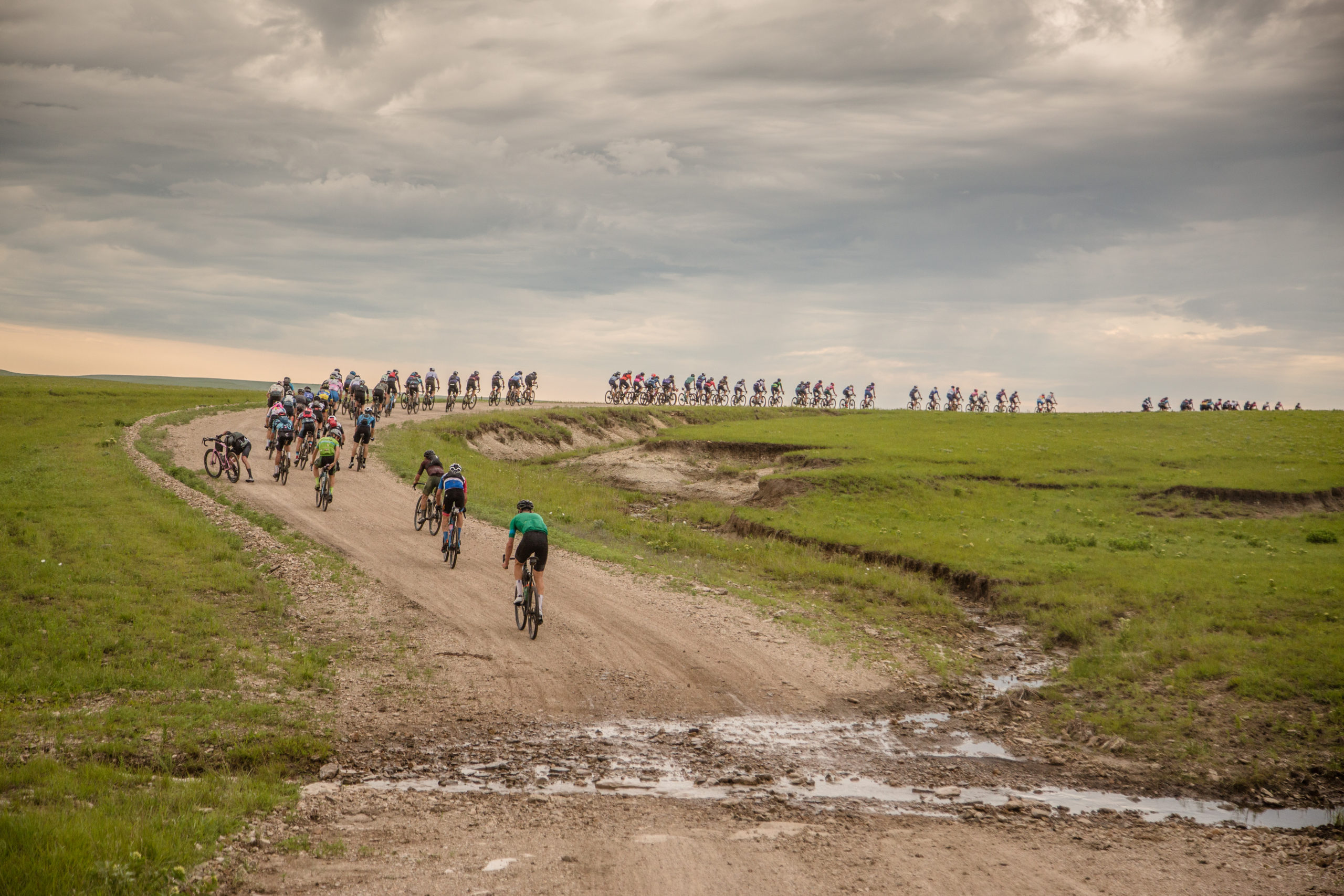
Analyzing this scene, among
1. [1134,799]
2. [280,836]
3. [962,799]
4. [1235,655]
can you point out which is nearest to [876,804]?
[962,799]

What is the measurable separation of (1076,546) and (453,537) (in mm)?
21357

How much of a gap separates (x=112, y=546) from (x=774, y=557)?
19870 millimetres

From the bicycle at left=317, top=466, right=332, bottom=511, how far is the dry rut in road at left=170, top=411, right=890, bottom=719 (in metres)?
0.55

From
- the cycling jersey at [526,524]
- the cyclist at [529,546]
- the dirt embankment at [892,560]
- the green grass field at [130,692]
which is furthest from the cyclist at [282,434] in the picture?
the dirt embankment at [892,560]

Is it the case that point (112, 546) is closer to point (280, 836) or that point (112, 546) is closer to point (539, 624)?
point (539, 624)

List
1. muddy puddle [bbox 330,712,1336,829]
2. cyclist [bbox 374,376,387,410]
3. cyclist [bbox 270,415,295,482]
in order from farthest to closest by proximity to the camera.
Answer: cyclist [bbox 374,376,387,410]
cyclist [bbox 270,415,295,482]
muddy puddle [bbox 330,712,1336,829]

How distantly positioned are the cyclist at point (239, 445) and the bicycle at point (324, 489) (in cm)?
428

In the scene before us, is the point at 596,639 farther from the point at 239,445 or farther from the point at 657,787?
the point at 239,445

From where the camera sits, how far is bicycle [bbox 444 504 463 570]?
22719 mm

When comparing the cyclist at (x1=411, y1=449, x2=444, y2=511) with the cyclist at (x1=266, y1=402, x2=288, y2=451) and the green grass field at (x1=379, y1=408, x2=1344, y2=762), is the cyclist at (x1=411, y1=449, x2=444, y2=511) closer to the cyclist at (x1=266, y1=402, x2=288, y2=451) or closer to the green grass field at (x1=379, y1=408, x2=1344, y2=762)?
the green grass field at (x1=379, y1=408, x2=1344, y2=762)

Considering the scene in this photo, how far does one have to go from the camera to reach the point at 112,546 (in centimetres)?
2083

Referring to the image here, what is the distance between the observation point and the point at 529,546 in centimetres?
1745

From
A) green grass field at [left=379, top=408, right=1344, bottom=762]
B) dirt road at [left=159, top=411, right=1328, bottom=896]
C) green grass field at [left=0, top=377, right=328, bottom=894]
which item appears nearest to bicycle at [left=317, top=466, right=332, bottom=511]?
green grass field at [left=0, top=377, right=328, bottom=894]

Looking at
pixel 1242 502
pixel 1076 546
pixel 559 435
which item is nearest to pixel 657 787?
pixel 1076 546
